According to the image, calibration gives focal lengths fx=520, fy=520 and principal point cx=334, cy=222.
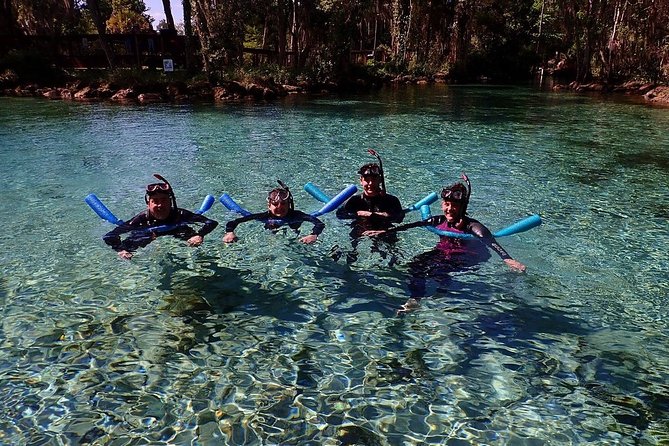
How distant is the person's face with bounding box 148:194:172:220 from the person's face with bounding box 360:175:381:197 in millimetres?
2440

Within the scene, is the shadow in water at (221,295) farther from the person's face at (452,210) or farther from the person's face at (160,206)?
the person's face at (452,210)

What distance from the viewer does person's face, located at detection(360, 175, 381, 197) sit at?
262 inches

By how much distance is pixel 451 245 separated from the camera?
6156 mm

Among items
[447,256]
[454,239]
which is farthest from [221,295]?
[454,239]

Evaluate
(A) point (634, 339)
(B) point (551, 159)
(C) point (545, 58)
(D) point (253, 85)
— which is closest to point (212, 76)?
(D) point (253, 85)

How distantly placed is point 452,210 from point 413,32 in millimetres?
46222

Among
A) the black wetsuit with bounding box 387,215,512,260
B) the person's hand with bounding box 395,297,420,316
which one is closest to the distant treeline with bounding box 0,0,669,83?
the black wetsuit with bounding box 387,215,512,260

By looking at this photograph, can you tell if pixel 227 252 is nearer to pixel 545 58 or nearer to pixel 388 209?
pixel 388 209

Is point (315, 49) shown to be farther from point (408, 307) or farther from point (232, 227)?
point (408, 307)

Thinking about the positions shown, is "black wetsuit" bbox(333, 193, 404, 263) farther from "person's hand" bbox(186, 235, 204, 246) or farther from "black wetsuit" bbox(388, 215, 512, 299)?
"person's hand" bbox(186, 235, 204, 246)

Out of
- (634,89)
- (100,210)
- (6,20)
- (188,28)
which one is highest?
(6,20)

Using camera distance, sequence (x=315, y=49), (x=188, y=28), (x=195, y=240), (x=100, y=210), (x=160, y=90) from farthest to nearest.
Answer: (x=315, y=49) → (x=188, y=28) → (x=160, y=90) → (x=100, y=210) → (x=195, y=240)

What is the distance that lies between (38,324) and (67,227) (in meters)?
3.45

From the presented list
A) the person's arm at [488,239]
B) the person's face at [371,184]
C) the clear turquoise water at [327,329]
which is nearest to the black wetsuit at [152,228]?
the clear turquoise water at [327,329]
